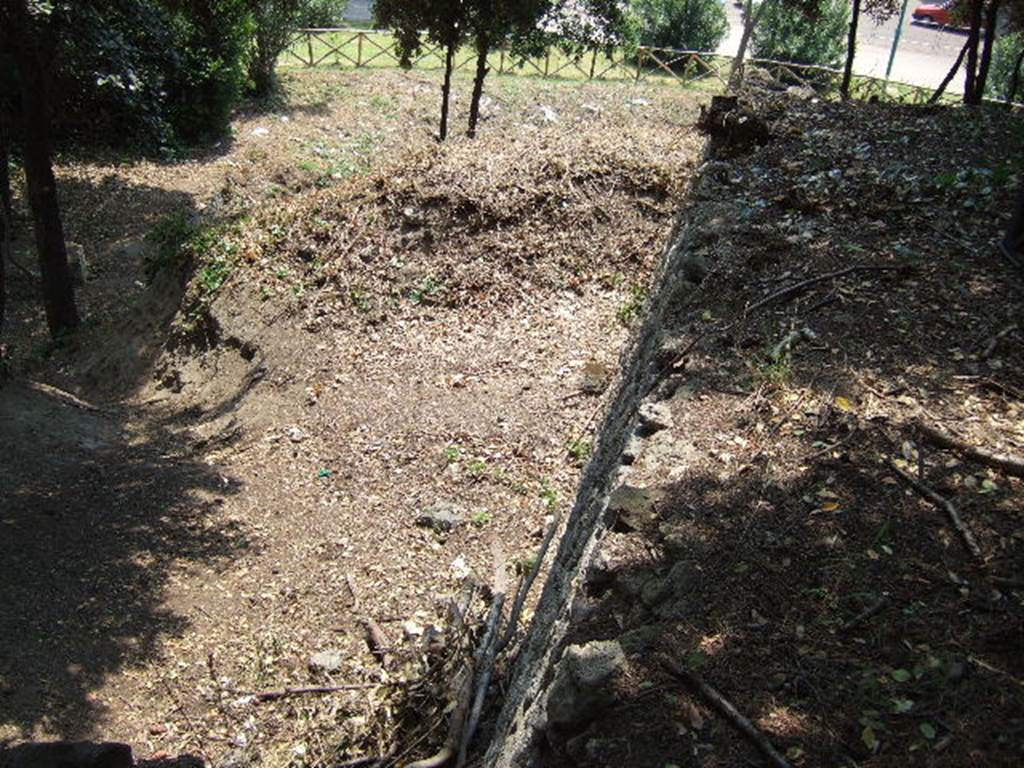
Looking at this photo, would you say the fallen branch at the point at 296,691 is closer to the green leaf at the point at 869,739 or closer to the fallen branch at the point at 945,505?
the green leaf at the point at 869,739

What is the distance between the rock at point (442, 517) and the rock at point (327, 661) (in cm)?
145

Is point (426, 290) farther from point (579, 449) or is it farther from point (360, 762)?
point (360, 762)

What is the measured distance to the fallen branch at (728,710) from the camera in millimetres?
3119

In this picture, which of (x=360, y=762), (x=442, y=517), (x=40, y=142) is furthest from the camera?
(x=40, y=142)

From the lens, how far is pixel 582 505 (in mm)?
6074

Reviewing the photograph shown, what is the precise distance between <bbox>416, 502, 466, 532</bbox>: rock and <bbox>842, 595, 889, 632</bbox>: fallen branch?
13.1 ft

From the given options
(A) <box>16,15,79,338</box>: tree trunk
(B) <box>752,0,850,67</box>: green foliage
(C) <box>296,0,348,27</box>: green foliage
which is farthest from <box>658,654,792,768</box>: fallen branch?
(B) <box>752,0,850,67</box>: green foliage

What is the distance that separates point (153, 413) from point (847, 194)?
7.45m

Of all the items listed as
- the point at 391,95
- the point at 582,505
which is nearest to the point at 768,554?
the point at 582,505

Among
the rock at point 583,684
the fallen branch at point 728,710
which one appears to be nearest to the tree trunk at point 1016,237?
the fallen branch at point 728,710

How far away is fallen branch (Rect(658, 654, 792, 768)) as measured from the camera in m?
3.12

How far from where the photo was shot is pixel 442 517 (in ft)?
23.7

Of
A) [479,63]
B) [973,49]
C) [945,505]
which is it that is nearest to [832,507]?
[945,505]

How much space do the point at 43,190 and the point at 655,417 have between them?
932cm
